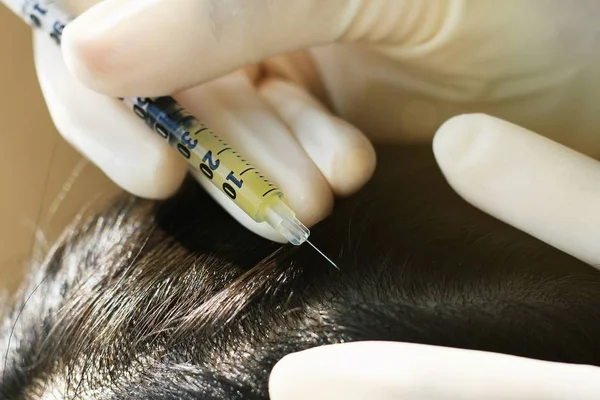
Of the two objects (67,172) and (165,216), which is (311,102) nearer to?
(165,216)

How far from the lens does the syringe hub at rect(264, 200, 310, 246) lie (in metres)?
0.51

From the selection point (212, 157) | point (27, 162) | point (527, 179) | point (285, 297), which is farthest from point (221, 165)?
point (27, 162)

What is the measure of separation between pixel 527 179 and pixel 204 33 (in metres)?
0.24

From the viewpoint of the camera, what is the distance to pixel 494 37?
503 millimetres

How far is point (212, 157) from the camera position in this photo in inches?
21.6

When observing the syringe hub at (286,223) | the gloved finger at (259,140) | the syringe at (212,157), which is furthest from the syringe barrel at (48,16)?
the syringe hub at (286,223)

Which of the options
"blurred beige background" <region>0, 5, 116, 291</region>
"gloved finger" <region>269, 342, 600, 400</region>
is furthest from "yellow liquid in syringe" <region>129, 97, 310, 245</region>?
"blurred beige background" <region>0, 5, 116, 291</region>

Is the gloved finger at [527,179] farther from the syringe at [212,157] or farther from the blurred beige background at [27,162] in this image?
the blurred beige background at [27,162]

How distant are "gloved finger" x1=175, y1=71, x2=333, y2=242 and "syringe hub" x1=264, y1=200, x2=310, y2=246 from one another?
0.04 ft

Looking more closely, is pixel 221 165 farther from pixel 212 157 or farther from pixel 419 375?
pixel 419 375

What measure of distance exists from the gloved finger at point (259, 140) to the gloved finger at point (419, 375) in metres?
0.13

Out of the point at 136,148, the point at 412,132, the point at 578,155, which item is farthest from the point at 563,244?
the point at 136,148

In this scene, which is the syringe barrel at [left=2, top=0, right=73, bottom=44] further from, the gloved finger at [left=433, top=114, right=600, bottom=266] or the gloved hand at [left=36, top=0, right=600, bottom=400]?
the gloved finger at [left=433, top=114, right=600, bottom=266]

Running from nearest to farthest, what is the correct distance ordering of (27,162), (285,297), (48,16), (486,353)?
(486,353), (285,297), (48,16), (27,162)
